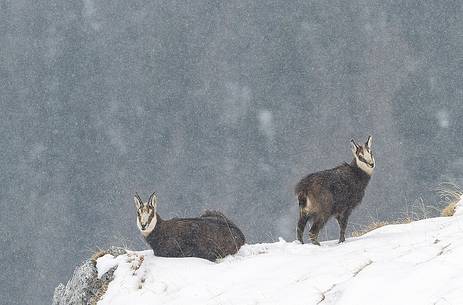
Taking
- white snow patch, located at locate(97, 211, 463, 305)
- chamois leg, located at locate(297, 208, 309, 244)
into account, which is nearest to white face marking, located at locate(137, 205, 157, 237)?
white snow patch, located at locate(97, 211, 463, 305)

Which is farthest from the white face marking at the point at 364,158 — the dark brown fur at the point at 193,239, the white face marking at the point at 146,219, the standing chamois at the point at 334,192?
the white face marking at the point at 146,219

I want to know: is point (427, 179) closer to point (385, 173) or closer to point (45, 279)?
point (385, 173)

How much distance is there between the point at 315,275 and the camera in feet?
31.4

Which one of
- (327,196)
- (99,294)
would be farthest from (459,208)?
(99,294)

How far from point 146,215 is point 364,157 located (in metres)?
4.98

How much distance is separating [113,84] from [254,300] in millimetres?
102876

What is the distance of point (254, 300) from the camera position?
30.7ft

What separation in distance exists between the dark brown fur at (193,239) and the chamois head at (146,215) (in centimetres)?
20

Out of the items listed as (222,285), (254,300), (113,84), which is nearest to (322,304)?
(254,300)

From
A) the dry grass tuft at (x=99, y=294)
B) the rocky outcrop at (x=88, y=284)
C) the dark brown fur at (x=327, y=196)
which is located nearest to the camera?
the dry grass tuft at (x=99, y=294)

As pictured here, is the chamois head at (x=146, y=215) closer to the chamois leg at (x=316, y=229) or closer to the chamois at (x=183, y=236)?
the chamois at (x=183, y=236)

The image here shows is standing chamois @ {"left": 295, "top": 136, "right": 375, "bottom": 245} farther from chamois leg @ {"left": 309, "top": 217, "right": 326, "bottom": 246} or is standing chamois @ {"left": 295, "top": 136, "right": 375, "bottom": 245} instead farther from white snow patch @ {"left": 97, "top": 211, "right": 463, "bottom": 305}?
white snow patch @ {"left": 97, "top": 211, "right": 463, "bottom": 305}

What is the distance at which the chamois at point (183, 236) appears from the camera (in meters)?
14.7

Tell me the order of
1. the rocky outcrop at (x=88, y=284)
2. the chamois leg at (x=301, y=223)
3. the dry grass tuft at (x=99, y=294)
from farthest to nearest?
the chamois leg at (x=301, y=223) < the rocky outcrop at (x=88, y=284) < the dry grass tuft at (x=99, y=294)
